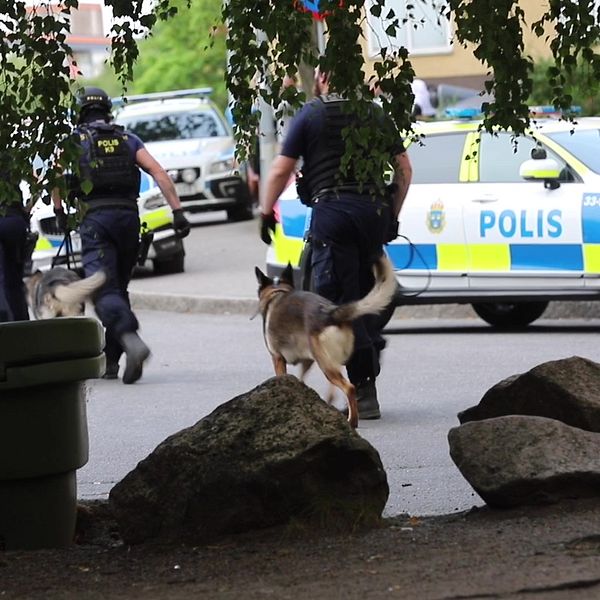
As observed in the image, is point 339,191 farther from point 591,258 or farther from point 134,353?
point 591,258

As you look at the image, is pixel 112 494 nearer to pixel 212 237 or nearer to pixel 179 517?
pixel 179 517

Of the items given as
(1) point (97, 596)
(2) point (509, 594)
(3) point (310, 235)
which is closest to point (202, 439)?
(1) point (97, 596)

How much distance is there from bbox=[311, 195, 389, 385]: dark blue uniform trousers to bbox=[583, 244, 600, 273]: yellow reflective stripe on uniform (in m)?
4.01

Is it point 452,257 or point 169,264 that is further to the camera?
point 169,264

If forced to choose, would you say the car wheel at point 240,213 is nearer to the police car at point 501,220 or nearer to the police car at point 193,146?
the police car at point 193,146

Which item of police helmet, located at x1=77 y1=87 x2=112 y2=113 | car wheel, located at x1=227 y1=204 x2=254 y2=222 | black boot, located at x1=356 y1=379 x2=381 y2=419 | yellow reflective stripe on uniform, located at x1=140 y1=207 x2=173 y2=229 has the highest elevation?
police helmet, located at x1=77 y1=87 x2=112 y2=113

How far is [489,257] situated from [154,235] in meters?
6.95

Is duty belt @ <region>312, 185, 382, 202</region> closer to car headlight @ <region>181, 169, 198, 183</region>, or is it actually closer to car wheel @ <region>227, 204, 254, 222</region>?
car headlight @ <region>181, 169, 198, 183</region>

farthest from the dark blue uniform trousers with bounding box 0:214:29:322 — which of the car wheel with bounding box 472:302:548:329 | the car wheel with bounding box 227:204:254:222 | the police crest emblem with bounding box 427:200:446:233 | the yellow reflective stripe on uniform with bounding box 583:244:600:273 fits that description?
the car wheel with bounding box 227:204:254:222

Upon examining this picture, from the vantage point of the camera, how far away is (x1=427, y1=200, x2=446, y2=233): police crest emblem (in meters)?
12.9

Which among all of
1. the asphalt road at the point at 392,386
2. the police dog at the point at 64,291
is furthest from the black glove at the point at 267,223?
the police dog at the point at 64,291

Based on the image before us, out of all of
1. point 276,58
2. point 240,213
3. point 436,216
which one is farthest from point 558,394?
point 240,213

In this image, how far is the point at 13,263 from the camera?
10.9 metres

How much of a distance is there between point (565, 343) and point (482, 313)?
180cm
